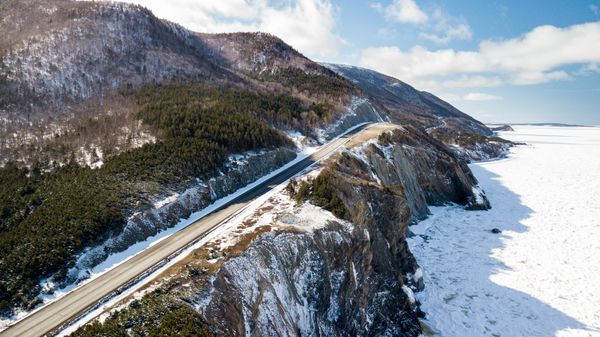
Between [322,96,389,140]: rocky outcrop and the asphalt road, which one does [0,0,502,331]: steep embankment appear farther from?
the asphalt road

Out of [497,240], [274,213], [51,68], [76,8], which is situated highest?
[76,8]

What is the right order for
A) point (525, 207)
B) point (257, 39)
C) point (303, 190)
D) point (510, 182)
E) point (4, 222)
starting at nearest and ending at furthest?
1. point (4, 222)
2. point (303, 190)
3. point (525, 207)
4. point (510, 182)
5. point (257, 39)

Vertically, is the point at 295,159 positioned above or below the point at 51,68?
below

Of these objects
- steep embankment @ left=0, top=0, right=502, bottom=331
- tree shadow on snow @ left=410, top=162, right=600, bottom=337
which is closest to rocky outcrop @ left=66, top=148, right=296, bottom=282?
steep embankment @ left=0, top=0, right=502, bottom=331

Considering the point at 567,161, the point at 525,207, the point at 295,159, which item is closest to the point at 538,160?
the point at 567,161

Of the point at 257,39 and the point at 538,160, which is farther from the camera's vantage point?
the point at 257,39

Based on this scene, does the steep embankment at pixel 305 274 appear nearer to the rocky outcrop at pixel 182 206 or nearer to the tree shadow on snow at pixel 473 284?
the tree shadow on snow at pixel 473 284

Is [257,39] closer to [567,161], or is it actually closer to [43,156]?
[43,156]
